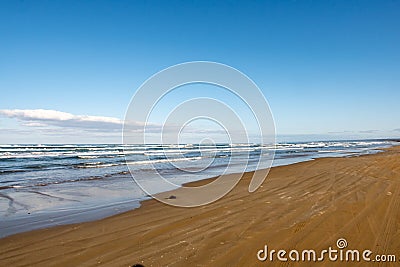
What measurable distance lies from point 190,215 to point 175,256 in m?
2.24

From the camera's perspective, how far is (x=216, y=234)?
4742 mm

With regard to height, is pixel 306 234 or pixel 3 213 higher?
pixel 306 234

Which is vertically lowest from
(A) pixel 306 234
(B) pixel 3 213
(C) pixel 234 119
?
(B) pixel 3 213

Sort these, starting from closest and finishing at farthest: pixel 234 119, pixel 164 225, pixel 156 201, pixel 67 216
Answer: pixel 164 225
pixel 67 216
pixel 156 201
pixel 234 119

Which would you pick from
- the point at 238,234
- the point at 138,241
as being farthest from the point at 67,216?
the point at 238,234

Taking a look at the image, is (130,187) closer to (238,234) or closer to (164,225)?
(164,225)

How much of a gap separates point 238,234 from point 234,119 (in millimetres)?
6373

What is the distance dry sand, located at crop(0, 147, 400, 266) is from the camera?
12.7 feet

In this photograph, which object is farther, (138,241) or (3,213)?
(3,213)

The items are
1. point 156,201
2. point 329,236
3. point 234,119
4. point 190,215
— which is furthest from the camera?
point 234,119

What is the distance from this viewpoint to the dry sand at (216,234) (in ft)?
12.7

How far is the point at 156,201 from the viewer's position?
8.08 m

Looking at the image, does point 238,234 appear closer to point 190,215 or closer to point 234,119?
point 190,215

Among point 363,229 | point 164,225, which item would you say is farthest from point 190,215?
point 363,229
